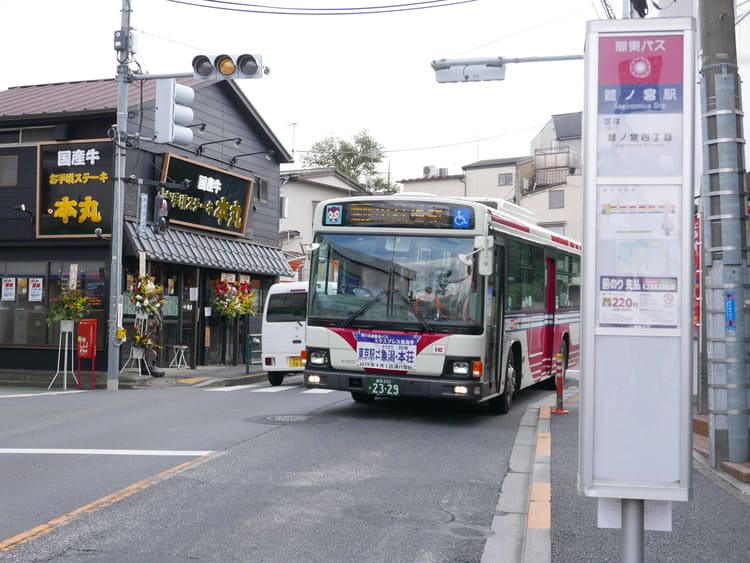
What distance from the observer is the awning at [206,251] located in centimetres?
2109

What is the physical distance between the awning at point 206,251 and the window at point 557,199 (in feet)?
92.6

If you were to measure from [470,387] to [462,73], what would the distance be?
6.06 meters

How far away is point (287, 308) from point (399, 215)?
7847mm

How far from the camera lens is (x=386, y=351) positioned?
12.0m

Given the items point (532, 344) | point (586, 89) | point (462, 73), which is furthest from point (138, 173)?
point (586, 89)

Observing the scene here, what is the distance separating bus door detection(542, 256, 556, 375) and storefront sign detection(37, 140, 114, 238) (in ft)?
36.6

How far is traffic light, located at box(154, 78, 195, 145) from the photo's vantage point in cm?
1708

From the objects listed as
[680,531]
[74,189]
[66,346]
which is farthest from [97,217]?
[680,531]

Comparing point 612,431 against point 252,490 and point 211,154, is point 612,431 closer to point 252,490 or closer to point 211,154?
point 252,490

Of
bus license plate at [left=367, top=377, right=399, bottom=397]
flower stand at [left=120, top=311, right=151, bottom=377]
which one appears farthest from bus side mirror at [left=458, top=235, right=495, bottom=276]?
flower stand at [left=120, top=311, right=151, bottom=377]

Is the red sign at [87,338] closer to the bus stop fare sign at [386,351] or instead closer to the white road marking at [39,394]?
the white road marking at [39,394]

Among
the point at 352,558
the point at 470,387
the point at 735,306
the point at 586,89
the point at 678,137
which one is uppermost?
the point at 586,89

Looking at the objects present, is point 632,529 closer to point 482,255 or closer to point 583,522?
point 583,522

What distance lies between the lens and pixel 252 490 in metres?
7.84
